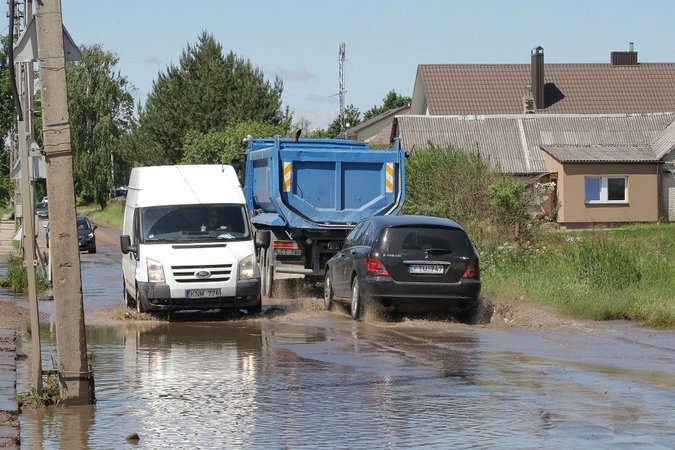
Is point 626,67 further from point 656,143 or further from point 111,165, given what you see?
point 111,165

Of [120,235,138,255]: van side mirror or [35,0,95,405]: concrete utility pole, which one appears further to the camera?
[120,235,138,255]: van side mirror

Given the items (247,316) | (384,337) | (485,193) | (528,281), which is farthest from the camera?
(485,193)

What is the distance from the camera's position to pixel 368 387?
1059 cm

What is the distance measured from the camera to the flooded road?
8.27 metres

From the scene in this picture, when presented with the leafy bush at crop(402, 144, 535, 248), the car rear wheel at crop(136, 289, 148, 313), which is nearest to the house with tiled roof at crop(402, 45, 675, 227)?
the leafy bush at crop(402, 144, 535, 248)

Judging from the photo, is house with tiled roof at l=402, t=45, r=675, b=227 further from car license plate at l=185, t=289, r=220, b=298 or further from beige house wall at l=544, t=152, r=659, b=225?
car license plate at l=185, t=289, r=220, b=298

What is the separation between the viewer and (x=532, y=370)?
11.7m

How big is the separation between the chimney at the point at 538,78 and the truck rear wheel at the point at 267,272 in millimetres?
51228

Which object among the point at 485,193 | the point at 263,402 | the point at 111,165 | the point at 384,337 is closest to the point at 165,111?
the point at 111,165

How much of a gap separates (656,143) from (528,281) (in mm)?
38386

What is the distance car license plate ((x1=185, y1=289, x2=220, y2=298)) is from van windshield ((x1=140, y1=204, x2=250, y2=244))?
113cm

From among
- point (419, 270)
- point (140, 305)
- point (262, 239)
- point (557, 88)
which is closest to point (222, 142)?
point (557, 88)

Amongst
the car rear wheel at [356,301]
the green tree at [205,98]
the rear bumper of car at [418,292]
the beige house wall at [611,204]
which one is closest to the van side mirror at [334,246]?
the car rear wheel at [356,301]

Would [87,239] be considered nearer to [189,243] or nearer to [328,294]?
[328,294]
